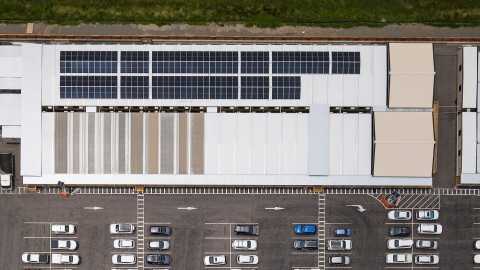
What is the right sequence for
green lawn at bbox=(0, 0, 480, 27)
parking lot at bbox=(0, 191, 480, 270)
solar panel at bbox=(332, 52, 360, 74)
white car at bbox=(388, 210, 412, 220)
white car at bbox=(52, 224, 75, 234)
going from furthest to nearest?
1. green lawn at bbox=(0, 0, 480, 27)
2. parking lot at bbox=(0, 191, 480, 270)
3. white car at bbox=(388, 210, 412, 220)
4. white car at bbox=(52, 224, 75, 234)
5. solar panel at bbox=(332, 52, 360, 74)

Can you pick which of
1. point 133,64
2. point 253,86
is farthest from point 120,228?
point 253,86

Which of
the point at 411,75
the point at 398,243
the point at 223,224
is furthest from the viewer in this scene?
the point at 223,224

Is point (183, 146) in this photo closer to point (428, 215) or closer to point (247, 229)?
point (247, 229)

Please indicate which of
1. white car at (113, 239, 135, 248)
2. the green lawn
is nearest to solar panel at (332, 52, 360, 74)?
the green lawn

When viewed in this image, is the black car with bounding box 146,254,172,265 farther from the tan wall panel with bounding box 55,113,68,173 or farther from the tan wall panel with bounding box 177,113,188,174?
the tan wall panel with bounding box 55,113,68,173

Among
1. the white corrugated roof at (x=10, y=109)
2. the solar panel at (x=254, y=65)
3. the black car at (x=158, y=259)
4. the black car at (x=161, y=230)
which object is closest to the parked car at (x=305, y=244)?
the black car at (x=161, y=230)
